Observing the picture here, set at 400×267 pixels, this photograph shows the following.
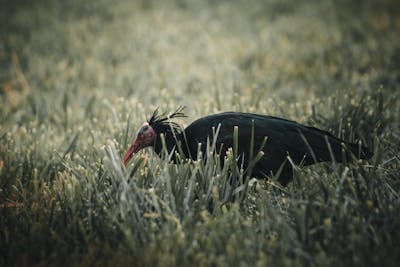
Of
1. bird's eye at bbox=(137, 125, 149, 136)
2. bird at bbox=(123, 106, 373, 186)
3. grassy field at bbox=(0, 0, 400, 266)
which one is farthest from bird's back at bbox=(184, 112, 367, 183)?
bird's eye at bbox=(137, 125, 149, 136)

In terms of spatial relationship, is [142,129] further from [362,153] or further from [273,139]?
[362,153]

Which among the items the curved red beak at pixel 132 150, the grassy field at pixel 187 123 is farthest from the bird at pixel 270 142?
the grassy field at pixel 187 123

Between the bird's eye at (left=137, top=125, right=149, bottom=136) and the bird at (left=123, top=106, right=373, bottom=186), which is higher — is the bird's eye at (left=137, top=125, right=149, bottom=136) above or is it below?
above

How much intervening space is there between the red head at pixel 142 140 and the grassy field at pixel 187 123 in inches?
4.7

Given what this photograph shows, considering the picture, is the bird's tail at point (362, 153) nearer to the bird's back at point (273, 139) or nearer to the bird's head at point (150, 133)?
the bird's back at point (273, 139)

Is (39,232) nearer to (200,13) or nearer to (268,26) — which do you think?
(268,26)

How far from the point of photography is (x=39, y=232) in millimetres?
2264

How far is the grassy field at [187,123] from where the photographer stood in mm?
2141

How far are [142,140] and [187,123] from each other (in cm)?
96

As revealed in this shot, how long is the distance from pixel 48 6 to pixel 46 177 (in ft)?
27.2

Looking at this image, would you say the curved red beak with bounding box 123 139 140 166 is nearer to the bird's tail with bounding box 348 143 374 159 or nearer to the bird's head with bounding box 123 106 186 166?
the bird's head with bounding box 123 106 186 166

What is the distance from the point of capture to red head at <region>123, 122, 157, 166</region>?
10.4ft

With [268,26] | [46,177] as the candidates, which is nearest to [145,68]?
[268,26]

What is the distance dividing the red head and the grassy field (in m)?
0.12
